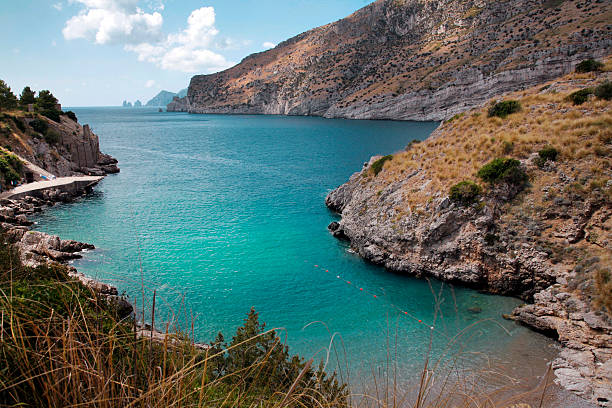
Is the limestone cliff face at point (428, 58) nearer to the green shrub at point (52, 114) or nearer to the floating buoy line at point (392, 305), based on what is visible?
the floating buoy line at point (392, 305)

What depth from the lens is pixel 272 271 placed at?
25516mm

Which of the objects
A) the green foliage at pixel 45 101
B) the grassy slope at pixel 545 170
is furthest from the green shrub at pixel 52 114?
the grassy slope at pixel 545 170

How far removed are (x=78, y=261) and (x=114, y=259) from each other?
2.32 metres

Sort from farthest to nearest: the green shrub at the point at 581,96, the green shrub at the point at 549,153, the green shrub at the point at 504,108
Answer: the green shrub at the point at 504,108 < the green shrub at the point at 581,96 < the green shrub at the point at 549,153

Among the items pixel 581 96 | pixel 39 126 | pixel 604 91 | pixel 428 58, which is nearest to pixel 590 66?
Answer: pixel 604 91

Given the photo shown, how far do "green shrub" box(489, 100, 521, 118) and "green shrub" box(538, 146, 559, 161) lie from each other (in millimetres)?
6292

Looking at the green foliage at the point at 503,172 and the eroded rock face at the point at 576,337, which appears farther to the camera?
the green foliage at the point at 503,172

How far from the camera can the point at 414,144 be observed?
33.3 metres

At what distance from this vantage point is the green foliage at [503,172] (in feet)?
75.8

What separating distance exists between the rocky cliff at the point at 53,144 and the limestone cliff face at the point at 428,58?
96033mm

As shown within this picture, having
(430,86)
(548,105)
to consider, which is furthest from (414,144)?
(430,86)

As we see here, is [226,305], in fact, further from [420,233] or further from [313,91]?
[313,91]

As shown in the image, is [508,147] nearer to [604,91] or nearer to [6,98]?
[604,91]

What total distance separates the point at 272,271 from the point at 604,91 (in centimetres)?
2630
